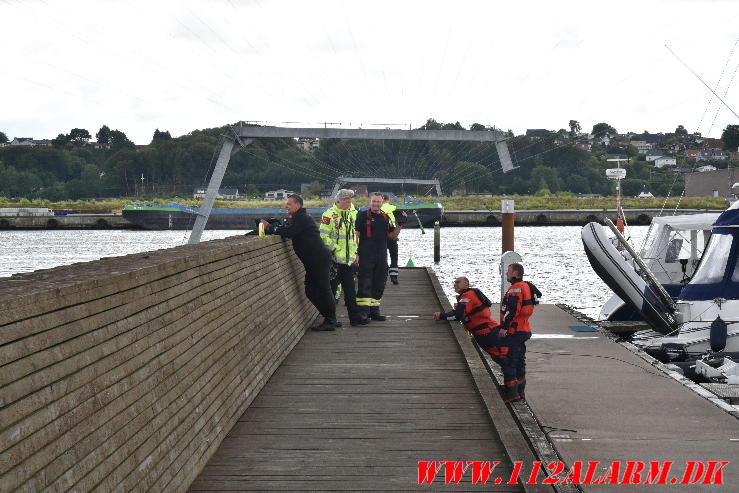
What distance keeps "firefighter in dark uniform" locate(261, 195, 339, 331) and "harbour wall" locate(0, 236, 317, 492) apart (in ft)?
9.68

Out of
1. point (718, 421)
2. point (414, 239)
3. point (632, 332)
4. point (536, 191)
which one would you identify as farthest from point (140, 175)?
point (718, 421)

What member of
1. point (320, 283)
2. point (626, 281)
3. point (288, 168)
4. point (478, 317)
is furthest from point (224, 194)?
point (478, 317)

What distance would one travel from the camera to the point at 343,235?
1168cm

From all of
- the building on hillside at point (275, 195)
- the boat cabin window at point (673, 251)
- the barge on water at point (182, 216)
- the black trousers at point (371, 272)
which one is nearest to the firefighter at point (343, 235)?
the black trousers at point (371, 272)

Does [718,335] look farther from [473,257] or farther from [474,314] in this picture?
[473,257]

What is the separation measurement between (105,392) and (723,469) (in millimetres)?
4542

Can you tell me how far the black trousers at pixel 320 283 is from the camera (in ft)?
36.2

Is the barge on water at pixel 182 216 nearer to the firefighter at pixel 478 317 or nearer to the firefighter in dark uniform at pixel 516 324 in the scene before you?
the firefighter at pixel 478 317

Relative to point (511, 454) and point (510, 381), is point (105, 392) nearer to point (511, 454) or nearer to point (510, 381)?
point (511, 454)

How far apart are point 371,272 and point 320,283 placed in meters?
1.27

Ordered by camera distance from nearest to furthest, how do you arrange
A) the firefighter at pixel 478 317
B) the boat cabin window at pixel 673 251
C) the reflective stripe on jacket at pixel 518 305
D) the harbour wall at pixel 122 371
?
the harbour wall at pixel 122 371
the reflective stripe on jacket at pixel 518 305
the firefighter at pixel 478 317
the boat cabin window at pixel 673 251

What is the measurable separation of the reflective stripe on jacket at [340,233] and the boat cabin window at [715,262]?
7.30 metres

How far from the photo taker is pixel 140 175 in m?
142

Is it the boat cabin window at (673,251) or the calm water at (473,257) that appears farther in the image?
the calm water at (473,257)
